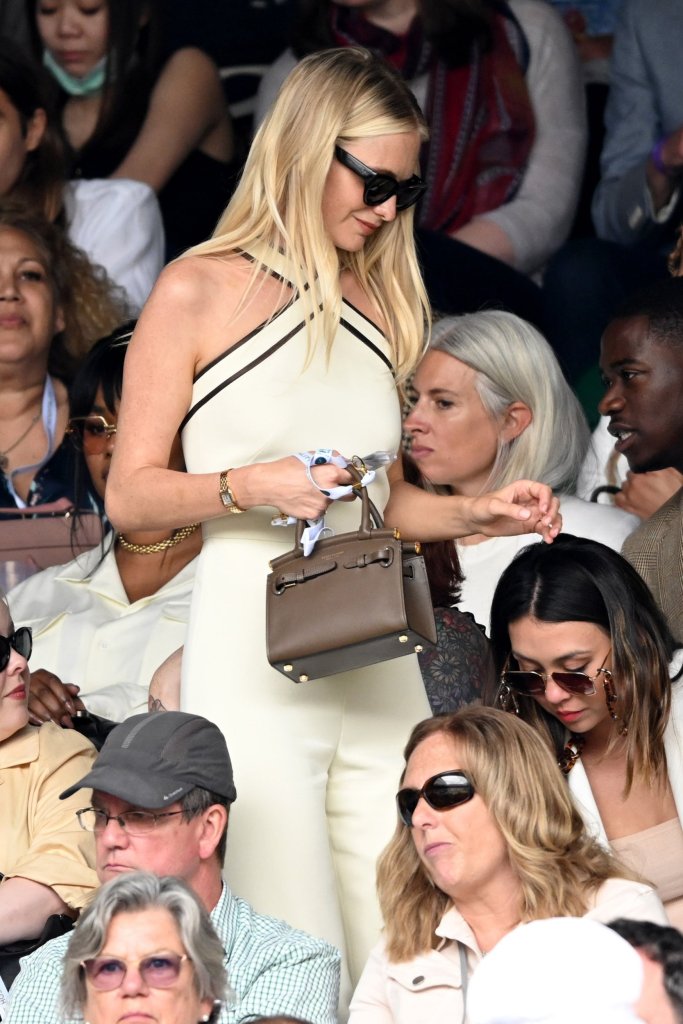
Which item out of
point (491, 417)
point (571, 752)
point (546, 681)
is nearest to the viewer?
point (546, 681)

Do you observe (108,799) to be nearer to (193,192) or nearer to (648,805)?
(648,805)

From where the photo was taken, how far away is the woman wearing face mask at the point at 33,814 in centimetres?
354

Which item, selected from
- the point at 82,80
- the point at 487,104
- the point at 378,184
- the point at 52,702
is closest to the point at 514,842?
the point at 378,184

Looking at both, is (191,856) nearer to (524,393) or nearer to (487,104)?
(524,393)

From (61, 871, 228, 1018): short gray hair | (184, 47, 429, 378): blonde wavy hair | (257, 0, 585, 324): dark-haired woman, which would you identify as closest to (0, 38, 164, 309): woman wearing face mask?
(257, 0, 585, 324): dark-haired woman

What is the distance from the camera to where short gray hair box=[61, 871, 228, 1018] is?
2.80 metres

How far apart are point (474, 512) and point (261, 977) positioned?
2.90 ft

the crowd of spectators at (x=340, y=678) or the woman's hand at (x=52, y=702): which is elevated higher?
the crowd of spectators at (x=340, y=678)

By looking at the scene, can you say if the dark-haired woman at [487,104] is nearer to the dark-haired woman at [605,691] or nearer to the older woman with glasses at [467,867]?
the dark-haired woman at [605,691]

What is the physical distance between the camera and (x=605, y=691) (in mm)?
3645

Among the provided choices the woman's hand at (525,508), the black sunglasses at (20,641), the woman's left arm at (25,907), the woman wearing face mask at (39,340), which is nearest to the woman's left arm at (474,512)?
the woman's hand at (525,508)

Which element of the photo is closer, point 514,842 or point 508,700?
point 514,842

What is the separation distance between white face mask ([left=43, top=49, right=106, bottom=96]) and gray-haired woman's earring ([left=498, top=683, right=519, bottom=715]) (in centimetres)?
320

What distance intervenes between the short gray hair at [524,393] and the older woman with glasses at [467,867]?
152 cm
